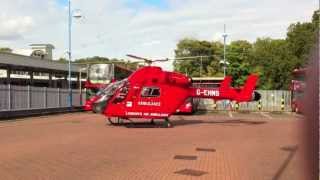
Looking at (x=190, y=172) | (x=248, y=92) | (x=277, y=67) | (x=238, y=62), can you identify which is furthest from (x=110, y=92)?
(x=238, y=62)

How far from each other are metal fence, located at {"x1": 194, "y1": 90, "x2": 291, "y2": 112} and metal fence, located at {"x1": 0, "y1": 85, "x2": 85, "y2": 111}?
12.7 m

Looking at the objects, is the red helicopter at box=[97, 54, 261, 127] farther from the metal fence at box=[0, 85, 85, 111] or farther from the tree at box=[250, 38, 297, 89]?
the tree at box=[250, 38, 297, 89]

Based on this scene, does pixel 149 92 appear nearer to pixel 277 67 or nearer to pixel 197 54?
pixel 277 67

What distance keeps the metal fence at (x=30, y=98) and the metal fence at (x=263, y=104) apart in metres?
12.7

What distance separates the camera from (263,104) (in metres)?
55.8

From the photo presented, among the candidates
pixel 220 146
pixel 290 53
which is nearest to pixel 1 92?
pixel 220 146

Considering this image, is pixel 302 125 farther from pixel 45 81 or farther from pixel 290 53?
pixel 45 81

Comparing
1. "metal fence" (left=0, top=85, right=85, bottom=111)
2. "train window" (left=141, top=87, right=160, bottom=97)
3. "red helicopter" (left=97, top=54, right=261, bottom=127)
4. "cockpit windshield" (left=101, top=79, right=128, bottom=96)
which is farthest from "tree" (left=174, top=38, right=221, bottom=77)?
"train window" (left=141, top=87, right=160, bottom=97)

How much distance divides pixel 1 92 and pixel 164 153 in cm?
2098

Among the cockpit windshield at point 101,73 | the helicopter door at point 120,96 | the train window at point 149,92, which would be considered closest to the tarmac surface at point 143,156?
the helicopter door at point 120,96

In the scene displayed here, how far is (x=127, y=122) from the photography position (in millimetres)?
27453

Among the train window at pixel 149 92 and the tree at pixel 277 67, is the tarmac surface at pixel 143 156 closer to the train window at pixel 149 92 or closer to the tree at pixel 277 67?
the train window at pixel 149 92

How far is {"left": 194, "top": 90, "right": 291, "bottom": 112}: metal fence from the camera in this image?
51194mm

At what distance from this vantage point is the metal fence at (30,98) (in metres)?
33.2
